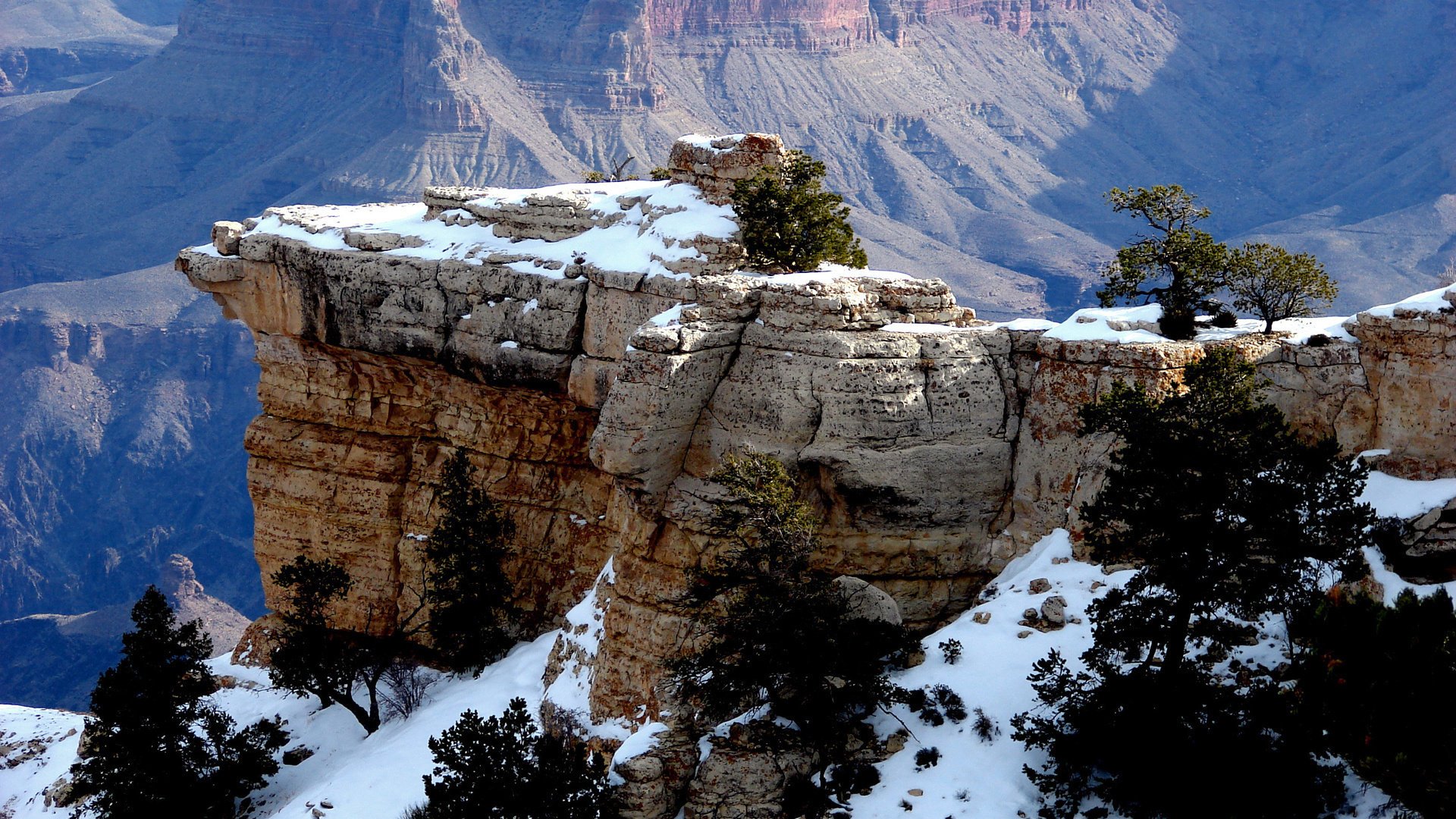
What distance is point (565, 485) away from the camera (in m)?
53.8

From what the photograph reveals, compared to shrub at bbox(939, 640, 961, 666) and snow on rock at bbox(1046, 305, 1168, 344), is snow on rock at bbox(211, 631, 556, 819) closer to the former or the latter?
shrub at bbox(939, 640, 961, 666)

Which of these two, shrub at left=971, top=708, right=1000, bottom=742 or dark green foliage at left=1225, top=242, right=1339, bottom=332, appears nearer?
shrub at left=971, top=708, right=1000, bottom=742

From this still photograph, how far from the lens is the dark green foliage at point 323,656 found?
5000 cm

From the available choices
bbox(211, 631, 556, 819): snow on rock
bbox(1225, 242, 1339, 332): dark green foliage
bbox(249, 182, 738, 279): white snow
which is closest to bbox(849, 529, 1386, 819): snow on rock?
bbox(1225, 242, 1339, 332): dark green foliage

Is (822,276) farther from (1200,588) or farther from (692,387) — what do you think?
(1200,588)

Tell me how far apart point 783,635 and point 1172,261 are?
1722 cm

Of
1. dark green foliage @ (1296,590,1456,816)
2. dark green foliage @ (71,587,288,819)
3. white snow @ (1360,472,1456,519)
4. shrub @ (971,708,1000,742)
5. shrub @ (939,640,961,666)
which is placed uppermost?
white snow @ (1360,472,1456,519)

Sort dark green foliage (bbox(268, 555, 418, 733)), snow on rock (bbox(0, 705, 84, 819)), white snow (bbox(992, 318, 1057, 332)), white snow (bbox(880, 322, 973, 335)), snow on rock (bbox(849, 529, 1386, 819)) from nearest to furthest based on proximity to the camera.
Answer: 1. snow on rock (bbox(849, 529, 1386, 819))
2. white snow (bbox(880, 322, 973, 335))
3. white snow (bbox(992, 318, 1057, 332))
4. dark green foliage (bbox(268, 555, 418, 733))
5. snow on rock (bbox(0, 705, 84, 819))

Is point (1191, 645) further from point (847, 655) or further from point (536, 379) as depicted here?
point (536, 379)

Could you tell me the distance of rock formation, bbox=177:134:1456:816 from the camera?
134 ft

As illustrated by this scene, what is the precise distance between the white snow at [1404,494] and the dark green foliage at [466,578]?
28.1 m

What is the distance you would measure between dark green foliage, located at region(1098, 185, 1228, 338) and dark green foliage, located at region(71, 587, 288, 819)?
30.8 meters

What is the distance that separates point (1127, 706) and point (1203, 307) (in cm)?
1493

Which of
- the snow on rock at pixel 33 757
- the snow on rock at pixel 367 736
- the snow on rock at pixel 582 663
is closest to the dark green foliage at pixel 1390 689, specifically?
the snow on rock at pixel 582 663
